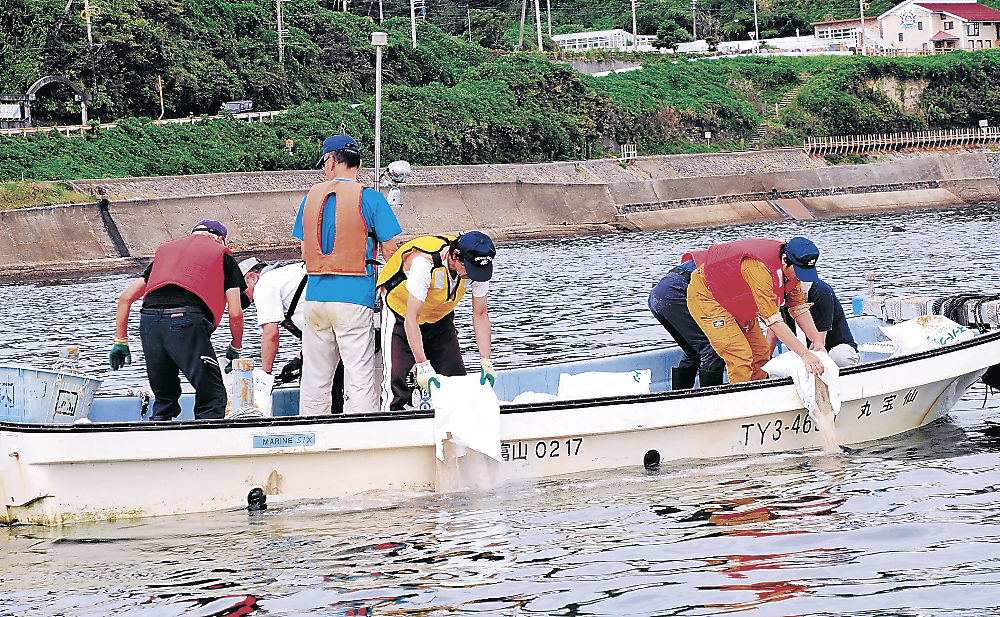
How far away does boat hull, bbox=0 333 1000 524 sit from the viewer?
30.2ft

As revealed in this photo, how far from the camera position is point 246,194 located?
49.8 meters

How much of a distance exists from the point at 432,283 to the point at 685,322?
2.88 meters

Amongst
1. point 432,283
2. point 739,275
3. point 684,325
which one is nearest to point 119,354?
point 432,283

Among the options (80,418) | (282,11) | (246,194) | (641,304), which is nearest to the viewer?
(80,418)

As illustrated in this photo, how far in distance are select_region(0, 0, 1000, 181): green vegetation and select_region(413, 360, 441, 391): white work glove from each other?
44.1 m

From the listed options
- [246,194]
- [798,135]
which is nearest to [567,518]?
[246,194]

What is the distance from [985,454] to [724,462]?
2460mm

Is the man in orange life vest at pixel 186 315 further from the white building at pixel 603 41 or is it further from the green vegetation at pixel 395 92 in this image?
the white building at pixel 603 41

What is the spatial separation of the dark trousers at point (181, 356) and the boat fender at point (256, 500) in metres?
0.73

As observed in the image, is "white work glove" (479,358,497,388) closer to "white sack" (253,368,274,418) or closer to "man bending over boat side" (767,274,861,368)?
"white sack" (253,368,274,418)

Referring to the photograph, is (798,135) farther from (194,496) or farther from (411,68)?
(194,496)

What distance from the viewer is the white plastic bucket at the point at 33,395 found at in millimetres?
10078

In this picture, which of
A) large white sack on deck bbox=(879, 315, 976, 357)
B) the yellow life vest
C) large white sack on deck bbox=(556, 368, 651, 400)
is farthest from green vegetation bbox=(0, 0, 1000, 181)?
the yellow life vest

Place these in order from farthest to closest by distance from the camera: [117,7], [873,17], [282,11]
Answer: [873,17] < [282,11] < [117,7]
